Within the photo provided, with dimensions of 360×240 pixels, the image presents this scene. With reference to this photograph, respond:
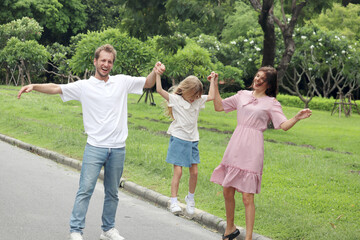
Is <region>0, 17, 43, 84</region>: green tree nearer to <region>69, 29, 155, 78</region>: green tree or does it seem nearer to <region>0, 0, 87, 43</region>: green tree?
<region>0, 0, 87, 43</region>: green tree

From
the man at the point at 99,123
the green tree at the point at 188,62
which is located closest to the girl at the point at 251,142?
the man at the point at 99,123

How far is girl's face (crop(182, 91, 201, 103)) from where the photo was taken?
22.5 ft

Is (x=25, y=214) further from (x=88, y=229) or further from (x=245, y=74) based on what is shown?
(x=245, y=74)

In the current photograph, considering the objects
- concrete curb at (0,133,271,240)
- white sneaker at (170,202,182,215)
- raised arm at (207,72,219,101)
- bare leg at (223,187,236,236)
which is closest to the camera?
bare leg at (223,187,236,236)

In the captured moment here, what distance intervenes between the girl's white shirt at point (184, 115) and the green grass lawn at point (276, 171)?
104cm

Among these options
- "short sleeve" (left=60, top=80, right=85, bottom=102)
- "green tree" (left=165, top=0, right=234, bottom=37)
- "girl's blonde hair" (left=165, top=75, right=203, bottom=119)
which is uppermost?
"green tree" (left=165, top=0, right=234, bottom=37)

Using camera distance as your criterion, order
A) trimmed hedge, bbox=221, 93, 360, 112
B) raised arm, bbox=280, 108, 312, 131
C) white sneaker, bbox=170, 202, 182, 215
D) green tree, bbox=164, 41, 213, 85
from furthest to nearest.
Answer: trimmed hedge, bbox=221, 93, 360, 112, green tree, bbox=164, 41, 213, 85, white sneaker, bbox=170, 202, 182, 215, raised arm, bbox=280, 108, 312, 131

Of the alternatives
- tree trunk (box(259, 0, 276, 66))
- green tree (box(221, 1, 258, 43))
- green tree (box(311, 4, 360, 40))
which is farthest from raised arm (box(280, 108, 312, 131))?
green tree (box(221, 1, 258, 43))

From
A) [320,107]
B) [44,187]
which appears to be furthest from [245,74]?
[44,187]

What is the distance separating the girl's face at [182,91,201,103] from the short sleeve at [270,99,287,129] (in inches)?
64.0

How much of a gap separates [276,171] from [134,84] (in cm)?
534

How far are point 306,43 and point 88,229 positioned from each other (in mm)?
28724

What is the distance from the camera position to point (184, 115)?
6.88 m

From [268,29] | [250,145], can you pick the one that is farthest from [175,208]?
[268,29]
